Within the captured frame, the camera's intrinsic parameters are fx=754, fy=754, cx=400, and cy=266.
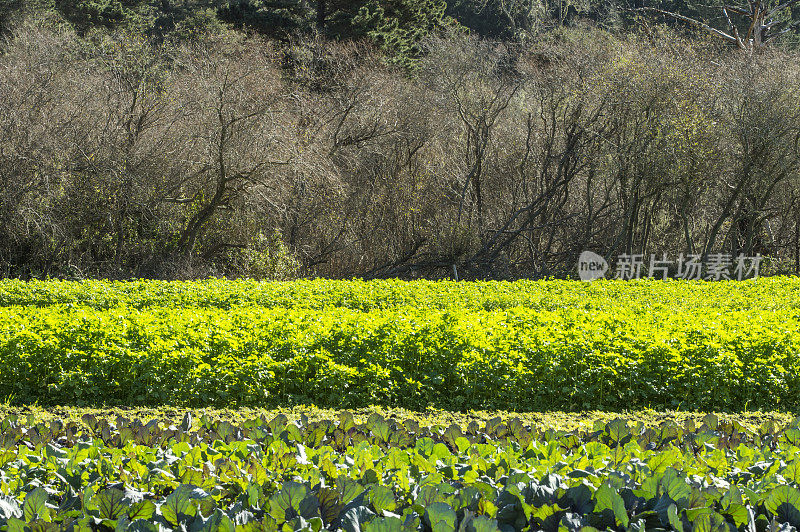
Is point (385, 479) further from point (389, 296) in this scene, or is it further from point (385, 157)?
point (385, 157)

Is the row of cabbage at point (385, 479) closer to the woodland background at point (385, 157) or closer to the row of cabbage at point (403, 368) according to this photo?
the row of cabbage at point (403, 368)

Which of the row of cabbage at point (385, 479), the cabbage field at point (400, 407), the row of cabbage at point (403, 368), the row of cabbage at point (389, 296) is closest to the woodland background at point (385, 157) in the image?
the row of cabbage at point (389, 296)

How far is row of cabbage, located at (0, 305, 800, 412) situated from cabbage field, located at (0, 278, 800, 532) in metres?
0.02

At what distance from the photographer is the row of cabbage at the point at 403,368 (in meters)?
6.14

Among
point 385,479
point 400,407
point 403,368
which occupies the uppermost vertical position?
point 385,479

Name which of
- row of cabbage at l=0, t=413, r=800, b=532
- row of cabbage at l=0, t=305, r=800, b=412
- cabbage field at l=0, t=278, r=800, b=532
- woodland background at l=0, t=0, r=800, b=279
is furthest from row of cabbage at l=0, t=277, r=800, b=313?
row of cabbage at l=0, t=413, r=800, b=532

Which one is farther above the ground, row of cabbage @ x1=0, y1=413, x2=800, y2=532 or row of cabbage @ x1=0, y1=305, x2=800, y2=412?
row of cabbage @ x1=0, y1=413, x2=800, y2=532

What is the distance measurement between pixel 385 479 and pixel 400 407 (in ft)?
11.5

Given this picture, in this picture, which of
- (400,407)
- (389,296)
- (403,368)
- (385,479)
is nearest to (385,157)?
(389,296)

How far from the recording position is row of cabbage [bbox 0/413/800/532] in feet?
7.31

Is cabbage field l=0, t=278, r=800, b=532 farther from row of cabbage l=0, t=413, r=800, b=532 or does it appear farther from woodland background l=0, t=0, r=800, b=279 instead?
woodland background l=0, t=0, r=800, b=279

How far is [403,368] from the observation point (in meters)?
6.33

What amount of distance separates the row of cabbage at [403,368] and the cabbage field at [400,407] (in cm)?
2

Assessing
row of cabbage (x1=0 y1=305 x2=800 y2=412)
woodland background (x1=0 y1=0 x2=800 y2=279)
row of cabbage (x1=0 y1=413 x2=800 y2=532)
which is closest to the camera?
row of cabbage (x1=0 y1=413 x2=800 y2=532)
